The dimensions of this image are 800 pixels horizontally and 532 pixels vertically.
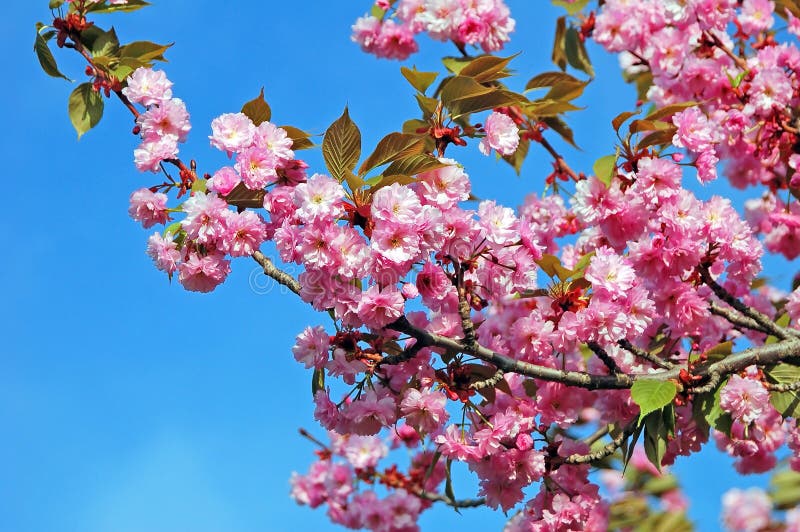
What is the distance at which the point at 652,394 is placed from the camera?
2570 mm

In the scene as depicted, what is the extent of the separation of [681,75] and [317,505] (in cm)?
416

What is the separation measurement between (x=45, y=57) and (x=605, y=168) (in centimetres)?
204

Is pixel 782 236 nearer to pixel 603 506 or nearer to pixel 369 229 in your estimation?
pixel 603 506

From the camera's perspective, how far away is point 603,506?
10.3ft

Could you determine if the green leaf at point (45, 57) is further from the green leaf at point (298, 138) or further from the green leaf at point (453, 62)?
the green leaf at point (453, 62)

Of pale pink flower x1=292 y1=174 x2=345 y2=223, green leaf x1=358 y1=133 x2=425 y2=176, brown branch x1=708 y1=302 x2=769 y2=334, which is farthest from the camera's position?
brown branch x1=708 y1=302 x2=769 y2=334

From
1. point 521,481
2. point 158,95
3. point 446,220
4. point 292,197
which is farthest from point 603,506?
point 158,95

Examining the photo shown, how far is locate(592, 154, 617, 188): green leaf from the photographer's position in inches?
110

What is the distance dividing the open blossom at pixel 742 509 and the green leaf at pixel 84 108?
6.01 metres

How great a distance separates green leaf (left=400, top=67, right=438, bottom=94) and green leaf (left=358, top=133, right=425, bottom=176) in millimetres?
456

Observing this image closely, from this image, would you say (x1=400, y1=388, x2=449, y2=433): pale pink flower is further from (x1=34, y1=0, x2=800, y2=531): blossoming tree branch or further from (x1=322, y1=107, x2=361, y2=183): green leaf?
(x1=322, y1=107, x2=361, y2=183): green leaf

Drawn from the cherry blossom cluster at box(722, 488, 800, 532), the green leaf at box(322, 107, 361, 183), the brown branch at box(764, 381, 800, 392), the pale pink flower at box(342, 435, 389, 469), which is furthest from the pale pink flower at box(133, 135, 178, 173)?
the cherry blossom cluster at box(722, 488, 800, 532)

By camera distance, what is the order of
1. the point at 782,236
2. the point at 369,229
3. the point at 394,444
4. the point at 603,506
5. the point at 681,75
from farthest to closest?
the point at 394,444 < the point at 782,236 < the point at 681,75 < the point at 603,506 < the point at 369,229

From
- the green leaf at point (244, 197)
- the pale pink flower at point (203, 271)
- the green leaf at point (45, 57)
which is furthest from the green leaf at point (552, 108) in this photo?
the green leaf at point (45, 57)
